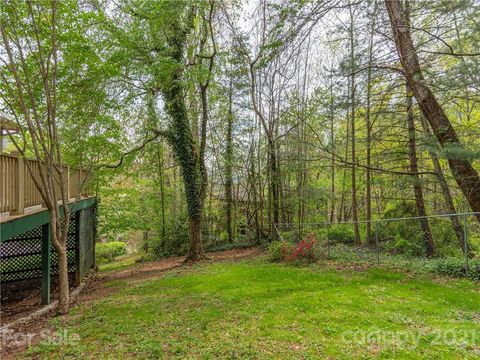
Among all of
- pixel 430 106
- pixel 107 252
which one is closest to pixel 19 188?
pixel 430 106

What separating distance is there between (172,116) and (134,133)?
2818 millimetres

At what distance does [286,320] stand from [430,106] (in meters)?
4.40

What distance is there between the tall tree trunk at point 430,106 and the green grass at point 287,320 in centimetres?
166

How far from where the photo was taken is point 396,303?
381 cm

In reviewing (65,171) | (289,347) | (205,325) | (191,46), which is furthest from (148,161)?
(289,347)

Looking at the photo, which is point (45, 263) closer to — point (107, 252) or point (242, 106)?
point (242, 106)

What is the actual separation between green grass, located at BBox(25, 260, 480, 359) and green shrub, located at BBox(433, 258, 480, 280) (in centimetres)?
32

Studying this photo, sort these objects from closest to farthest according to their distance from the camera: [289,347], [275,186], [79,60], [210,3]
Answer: [289,347], [79,60], [210,3], [275,186]

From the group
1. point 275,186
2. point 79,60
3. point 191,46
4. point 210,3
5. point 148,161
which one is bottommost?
point 275,186

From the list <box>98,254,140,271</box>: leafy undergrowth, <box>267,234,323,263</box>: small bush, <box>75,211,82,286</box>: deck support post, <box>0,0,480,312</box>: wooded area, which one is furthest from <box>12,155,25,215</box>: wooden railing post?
<box>98,254,140,271</box>: leafy undergrowth

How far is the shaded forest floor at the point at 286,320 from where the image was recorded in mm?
2752

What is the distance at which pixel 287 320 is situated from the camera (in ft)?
11.3

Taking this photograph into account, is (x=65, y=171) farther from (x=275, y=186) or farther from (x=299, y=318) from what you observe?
(x=275, y=186)

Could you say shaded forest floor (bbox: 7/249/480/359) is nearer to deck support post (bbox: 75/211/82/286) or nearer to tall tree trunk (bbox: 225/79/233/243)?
deck support post (bbox: 75/211/82/286)
